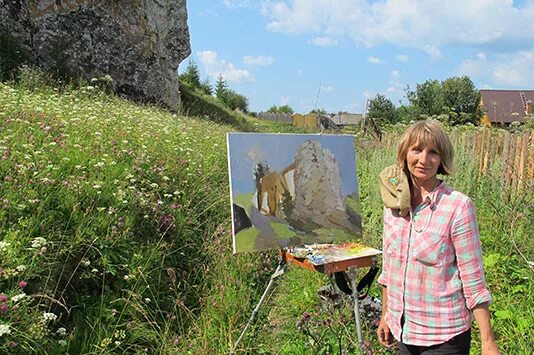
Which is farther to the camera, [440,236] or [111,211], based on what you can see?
[111,211]

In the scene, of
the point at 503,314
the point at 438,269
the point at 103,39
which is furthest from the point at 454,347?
the point at 103,39

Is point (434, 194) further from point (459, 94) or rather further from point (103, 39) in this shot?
point (459, 94)

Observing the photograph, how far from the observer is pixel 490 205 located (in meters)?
5.06

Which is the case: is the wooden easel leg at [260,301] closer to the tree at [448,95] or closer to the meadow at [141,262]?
the meadow at [141,262]

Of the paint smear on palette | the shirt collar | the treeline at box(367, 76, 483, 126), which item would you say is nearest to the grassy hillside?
the paint smear on palette

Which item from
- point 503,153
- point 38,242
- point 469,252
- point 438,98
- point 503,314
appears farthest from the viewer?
point 438,98

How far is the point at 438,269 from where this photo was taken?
1957 millimetres

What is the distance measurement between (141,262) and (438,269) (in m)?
2.38

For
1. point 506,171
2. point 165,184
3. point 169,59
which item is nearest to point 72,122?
point 165,184

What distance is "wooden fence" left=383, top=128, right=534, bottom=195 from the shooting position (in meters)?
5.49

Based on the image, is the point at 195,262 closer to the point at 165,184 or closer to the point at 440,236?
the point at 165,184

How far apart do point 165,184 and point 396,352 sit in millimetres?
2522

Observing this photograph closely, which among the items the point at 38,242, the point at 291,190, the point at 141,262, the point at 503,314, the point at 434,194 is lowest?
the point at 503,314

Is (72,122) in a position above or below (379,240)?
above
